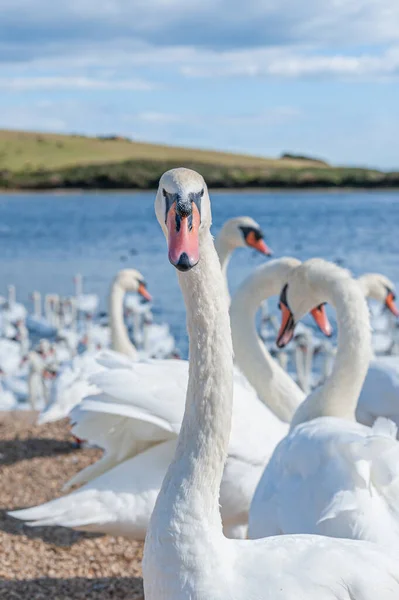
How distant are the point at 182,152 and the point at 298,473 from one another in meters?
66.7

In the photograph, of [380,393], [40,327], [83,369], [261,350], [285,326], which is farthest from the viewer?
[40,327]

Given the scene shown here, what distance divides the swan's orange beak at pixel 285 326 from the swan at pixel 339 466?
1.29 ft

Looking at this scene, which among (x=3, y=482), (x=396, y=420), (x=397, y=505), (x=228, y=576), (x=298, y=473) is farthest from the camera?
(x=3, y=482)

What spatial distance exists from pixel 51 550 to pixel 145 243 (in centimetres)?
2990

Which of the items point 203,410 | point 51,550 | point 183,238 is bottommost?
point 51,550

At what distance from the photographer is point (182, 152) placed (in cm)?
6925

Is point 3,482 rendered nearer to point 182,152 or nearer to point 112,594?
point 112,594

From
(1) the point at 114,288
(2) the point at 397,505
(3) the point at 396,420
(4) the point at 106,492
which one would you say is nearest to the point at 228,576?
(2) the point at 397,505

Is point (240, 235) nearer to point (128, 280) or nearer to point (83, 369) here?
point (83, 369)

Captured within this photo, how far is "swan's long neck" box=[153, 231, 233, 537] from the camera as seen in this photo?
252cm

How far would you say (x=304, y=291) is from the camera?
4.69 meters

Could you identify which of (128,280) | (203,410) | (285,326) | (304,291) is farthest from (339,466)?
(128,280)

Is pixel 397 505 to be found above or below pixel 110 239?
above

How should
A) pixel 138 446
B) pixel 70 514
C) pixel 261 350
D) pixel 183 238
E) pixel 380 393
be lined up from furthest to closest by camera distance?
pixel 261 350 < pixel 380 393 < pixel 138 446 < pixel 70 514 < pixel 183 238
